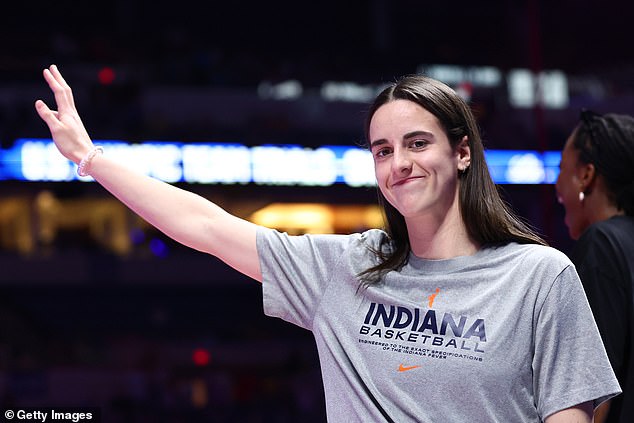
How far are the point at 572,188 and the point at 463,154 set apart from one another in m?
0.59

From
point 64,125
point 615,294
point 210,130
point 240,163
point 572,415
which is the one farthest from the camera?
point 210,130

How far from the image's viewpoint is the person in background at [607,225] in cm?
183

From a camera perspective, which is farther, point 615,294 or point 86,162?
point 615,294

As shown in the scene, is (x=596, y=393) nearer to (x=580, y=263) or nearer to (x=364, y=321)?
(x=364, y=321)

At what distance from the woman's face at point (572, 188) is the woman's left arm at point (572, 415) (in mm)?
715

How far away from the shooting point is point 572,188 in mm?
2047

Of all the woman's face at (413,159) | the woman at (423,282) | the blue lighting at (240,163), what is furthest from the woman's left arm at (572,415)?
the blue lighting at (240,163)

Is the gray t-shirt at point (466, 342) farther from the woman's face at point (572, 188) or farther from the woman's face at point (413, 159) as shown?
the woman's face at point (572, 188)

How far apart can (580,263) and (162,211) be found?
2.76 feet

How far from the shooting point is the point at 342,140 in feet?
32.1

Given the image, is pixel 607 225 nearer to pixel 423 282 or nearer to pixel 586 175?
pixel 586 175

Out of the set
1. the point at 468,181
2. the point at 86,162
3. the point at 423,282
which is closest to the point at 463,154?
the point at 468,181

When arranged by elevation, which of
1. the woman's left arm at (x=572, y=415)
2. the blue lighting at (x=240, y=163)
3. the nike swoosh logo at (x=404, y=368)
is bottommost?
the woman's left arm at (x=572, y=415)

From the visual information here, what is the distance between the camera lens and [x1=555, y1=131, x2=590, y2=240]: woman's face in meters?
2.04
